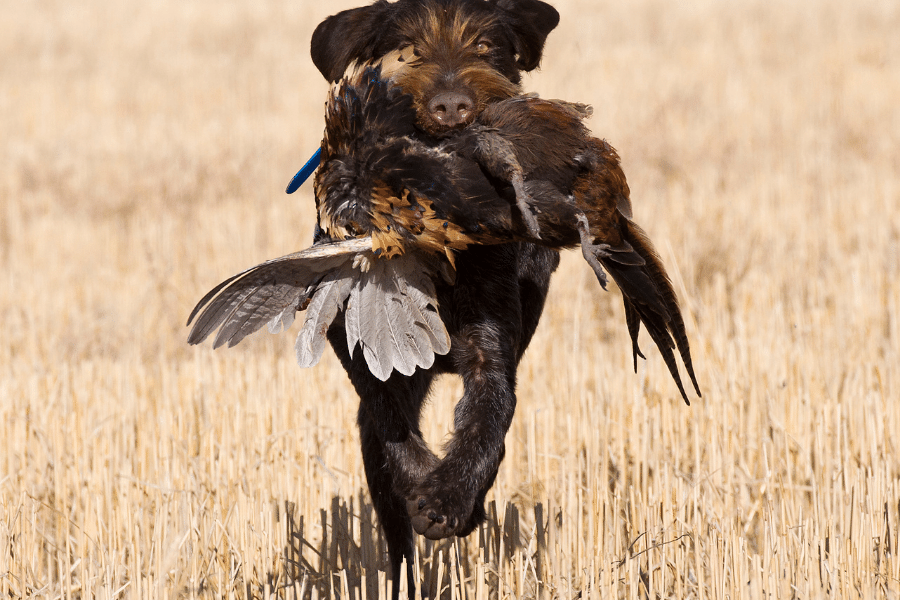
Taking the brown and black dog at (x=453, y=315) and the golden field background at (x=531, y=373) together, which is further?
the golden field background at (x=531, y=373)

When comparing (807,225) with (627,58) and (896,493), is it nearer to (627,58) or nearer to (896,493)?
(896,493)

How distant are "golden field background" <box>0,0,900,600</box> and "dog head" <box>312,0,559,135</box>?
1373 mm

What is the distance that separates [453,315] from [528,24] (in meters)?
1.35

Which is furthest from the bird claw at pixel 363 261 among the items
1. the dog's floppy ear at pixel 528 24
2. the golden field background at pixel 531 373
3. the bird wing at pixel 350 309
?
the dog's floppy ear at pixel 528 24

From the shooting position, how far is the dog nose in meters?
2.77

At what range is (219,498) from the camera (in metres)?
3.77

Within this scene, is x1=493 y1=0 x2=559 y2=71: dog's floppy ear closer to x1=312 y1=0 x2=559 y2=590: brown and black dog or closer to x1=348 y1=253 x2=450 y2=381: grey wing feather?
x1=312 y1=0 x2=559 y2=590: brown and black dog

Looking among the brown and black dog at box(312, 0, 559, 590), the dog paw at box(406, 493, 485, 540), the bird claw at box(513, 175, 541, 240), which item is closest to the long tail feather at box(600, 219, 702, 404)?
the bird claw at box(513, 175, 541, 240)

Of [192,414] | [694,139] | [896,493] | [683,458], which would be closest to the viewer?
[896,493]

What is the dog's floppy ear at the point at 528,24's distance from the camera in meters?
3.63

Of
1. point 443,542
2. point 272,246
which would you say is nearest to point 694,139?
point 272,246

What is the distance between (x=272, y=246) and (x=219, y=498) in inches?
174

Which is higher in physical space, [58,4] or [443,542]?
[58,4]

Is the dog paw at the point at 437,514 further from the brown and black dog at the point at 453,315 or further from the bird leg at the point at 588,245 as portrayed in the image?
the bird leg at the point at 588,245
